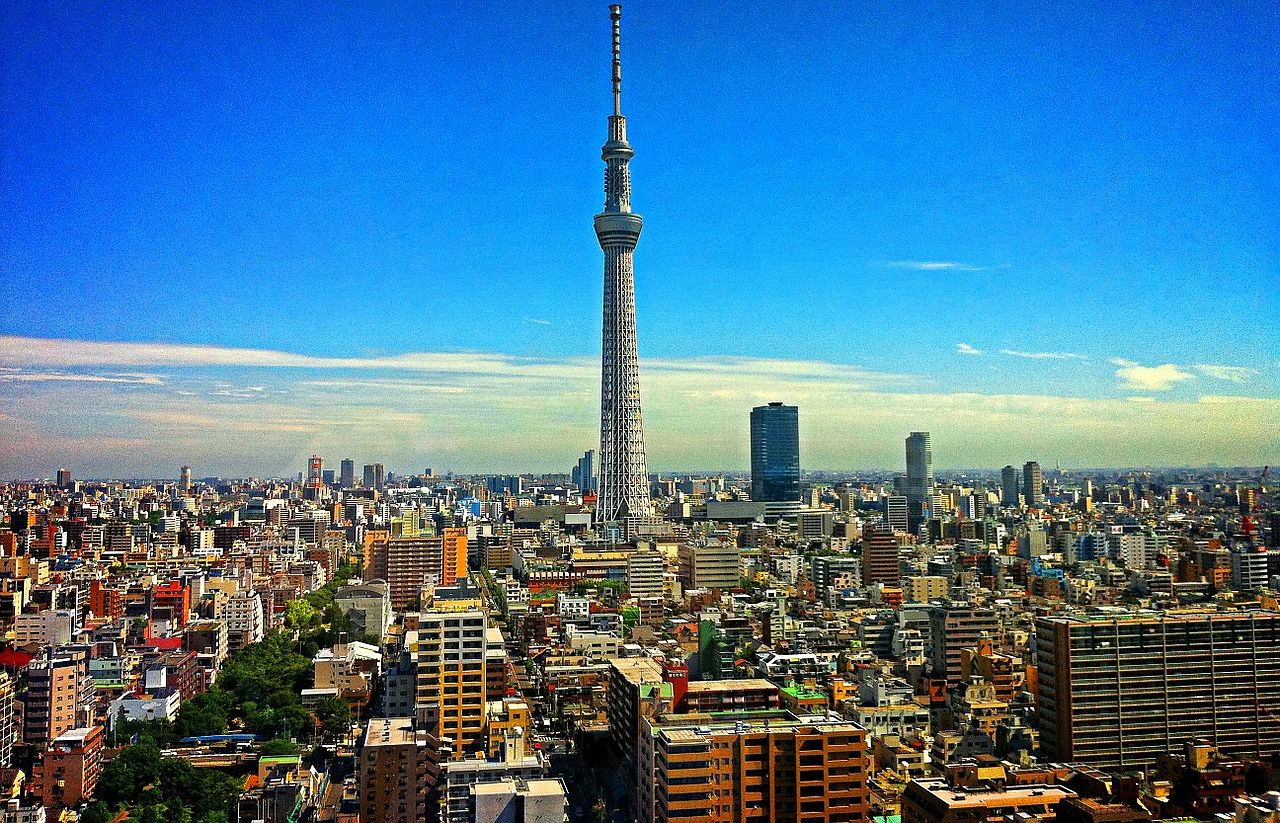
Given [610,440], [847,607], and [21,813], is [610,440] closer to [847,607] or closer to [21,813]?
[847,607]

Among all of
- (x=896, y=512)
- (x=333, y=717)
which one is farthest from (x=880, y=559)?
(x=333, y=717)

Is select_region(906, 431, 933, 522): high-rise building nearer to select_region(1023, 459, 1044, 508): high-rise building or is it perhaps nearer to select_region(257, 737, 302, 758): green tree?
select_region(1023, 459, 1044, 508): high-rise building

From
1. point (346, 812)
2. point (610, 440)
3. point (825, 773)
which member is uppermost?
point (610, 440)

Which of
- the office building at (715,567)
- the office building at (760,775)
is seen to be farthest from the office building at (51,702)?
the office building at (715,567)

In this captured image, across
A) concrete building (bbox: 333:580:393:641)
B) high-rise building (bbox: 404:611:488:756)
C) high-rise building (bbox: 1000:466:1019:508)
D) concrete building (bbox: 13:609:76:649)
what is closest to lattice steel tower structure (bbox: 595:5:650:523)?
high-rise building (bbox: 1000:466:1019:508)

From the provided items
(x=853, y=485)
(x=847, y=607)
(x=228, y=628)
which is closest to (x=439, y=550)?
(x=228, y=628)

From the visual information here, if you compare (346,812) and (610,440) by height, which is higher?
(610,440)
